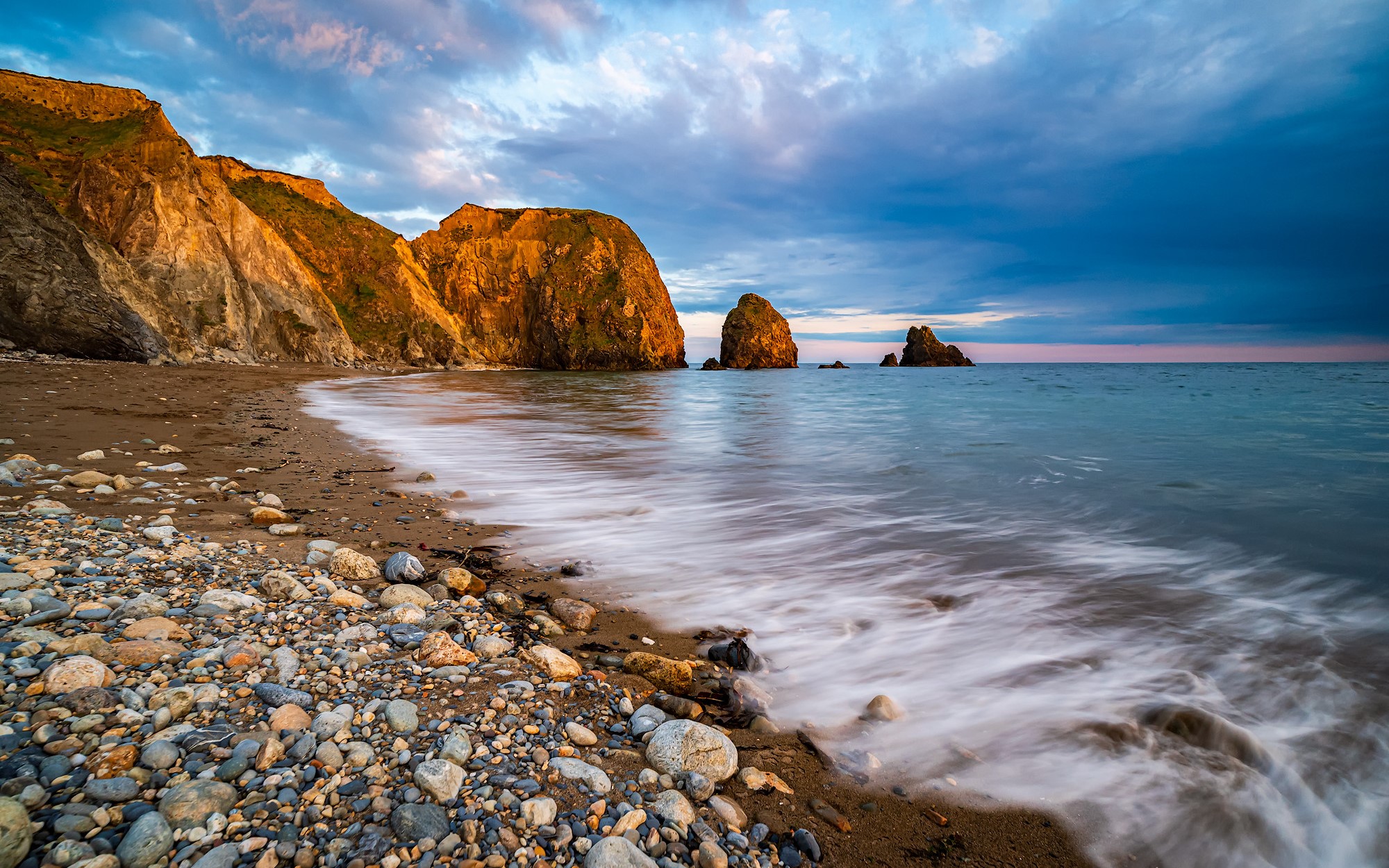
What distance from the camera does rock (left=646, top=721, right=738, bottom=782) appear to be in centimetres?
211

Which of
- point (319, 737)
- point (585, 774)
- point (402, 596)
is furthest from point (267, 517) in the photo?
point (585, 774)

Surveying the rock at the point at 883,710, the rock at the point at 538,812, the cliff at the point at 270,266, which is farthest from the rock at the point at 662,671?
the cliff at the point at 270,266

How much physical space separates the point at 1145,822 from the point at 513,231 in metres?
100.0

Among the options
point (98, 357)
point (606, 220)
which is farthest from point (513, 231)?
point (98, 357)

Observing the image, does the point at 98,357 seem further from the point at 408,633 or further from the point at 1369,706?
the point at 1369,706

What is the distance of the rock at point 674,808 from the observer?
1.85 meters

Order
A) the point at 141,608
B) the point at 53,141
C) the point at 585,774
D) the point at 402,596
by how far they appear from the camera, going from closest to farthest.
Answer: the point at 585,774
the point at 141,608
the point at 402,596
the point at 53,141

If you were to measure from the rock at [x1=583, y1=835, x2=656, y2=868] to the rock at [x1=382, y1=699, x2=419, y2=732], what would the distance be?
89cm

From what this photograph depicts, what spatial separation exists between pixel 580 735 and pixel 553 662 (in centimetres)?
54

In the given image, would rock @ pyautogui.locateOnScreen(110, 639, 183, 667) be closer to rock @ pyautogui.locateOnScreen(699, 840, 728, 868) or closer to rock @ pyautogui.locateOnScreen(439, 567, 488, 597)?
rock @ pyautogui.locateOnScreen(439, 567, 488, 597)

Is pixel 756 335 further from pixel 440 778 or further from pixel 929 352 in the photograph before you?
pixel 440 778

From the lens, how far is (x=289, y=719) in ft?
6.55

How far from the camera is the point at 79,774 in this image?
5.24ft

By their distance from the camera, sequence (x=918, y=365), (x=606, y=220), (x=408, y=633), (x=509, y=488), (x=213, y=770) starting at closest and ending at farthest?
(x=213, y=770), (x=408, y=633), (x=509, y=488), (x=606, y=220), (x=918, y=365)
